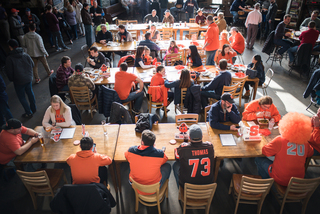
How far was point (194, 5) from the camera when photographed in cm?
1180

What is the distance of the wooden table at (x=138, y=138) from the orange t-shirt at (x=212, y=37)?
4188 mm

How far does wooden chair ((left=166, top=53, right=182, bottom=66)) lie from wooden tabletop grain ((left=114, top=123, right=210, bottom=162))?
3104mm

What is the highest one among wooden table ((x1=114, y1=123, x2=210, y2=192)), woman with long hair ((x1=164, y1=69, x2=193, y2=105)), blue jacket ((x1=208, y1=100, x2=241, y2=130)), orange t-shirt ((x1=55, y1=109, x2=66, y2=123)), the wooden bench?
the wooden bench

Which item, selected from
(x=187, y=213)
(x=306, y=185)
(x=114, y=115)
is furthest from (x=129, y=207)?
(x=306, y=185)

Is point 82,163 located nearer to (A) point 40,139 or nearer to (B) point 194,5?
(A) point 40,139

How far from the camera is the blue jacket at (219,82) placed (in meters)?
4.87

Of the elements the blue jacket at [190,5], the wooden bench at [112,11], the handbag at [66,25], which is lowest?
the handbag at [66,25]

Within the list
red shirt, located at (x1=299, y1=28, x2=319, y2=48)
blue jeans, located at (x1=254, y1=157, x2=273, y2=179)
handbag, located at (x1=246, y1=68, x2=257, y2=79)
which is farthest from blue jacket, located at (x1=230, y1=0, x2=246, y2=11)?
blue jeans, located at (x1=254, y1=157, x2=273, y2=179)

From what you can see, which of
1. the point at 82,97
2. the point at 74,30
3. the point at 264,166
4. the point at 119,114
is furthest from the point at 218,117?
the point at 74,30

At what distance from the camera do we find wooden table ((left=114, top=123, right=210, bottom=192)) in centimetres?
323

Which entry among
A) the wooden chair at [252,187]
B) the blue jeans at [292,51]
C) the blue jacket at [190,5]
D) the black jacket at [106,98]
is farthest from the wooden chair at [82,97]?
the blue jacket at [190,5]

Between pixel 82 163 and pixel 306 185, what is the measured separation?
111 inches

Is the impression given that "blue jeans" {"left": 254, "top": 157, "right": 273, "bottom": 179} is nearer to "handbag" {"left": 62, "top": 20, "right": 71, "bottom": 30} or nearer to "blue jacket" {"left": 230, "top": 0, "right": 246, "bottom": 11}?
"handbag" {"left": 62, "top": 20, "right": 71, "bottom": 30}

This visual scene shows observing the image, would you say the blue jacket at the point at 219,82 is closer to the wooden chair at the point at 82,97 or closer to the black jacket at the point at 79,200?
the wooden chair at the point at 82,97
